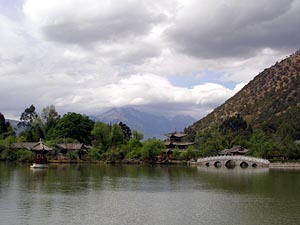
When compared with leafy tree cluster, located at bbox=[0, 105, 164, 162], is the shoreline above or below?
below

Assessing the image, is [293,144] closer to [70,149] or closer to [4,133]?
[70,149]

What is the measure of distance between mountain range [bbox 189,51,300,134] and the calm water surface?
74.6 metres

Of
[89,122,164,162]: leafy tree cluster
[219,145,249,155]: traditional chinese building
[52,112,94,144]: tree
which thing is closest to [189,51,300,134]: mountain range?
[219,145,249,155]: traditional chinese building

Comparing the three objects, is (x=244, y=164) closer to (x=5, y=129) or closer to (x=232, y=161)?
(x=232, y=161)

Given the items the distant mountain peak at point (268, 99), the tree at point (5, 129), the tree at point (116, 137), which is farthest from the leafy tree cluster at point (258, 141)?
the tree at point (5, 129)

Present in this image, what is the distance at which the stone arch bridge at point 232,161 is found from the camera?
2923 inches

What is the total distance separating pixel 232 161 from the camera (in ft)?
262

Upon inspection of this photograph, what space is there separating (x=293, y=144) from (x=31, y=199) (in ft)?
191

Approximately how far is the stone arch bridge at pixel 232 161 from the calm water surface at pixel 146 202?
30.0 metres

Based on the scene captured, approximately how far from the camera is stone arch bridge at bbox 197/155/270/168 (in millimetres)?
74250

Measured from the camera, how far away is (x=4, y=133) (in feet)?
309

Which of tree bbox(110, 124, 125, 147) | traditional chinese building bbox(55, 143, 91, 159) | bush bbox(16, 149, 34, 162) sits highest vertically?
tree bbox(110, 124, 125, 147)

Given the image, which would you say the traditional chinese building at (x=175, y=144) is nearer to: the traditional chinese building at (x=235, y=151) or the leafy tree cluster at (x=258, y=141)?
the leafy tree cluster at (x=258, y=141)

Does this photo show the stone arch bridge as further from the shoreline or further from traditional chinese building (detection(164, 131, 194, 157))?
traditional chinese building (detection(164, 131, 194, 157))
